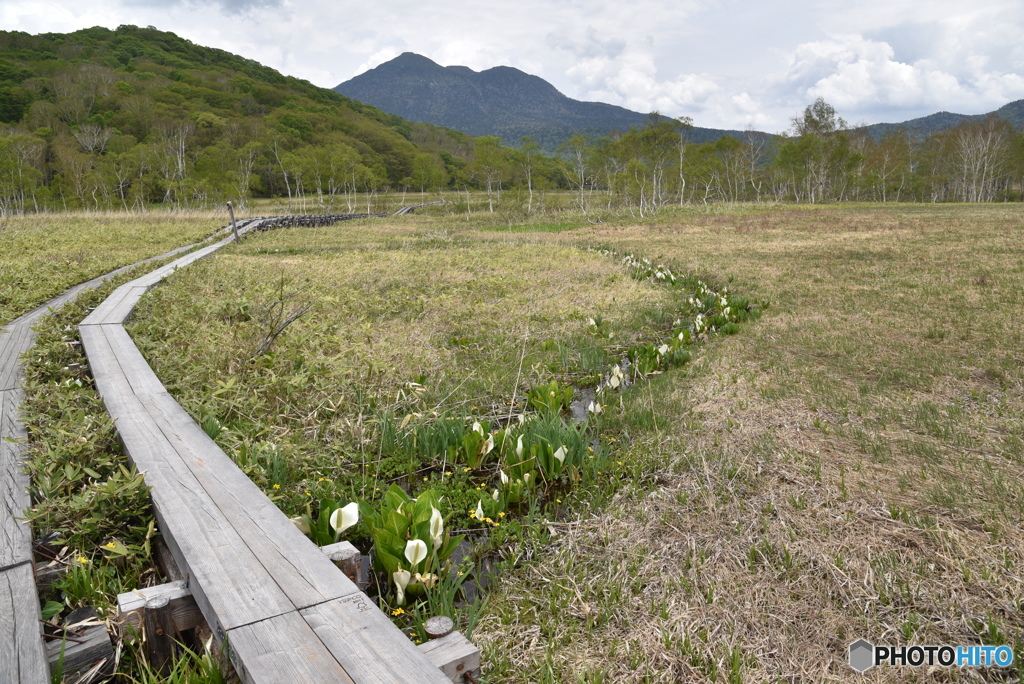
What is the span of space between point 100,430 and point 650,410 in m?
4.11

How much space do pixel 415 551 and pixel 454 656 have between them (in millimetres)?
694

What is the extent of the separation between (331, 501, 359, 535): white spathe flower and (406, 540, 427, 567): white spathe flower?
0.31 metres

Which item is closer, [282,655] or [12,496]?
[282,655]

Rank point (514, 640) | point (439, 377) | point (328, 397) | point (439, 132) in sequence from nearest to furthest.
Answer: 1. point (514, 640)
2. point (328, 397)
3. point (439, 377)
4. point (439, 132)

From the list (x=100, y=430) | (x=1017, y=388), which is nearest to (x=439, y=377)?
(x=100, y=430)

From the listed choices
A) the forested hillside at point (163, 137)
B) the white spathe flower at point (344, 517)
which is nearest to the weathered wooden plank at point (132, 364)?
the white spathe flower at point (344, 517)

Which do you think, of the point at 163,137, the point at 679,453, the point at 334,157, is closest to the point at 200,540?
the point at 679,453

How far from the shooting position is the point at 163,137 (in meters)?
58.9

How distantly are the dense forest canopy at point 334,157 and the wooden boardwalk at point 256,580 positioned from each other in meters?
39.7

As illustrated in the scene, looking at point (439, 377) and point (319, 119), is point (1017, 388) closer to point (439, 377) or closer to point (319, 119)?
point (439, 377)

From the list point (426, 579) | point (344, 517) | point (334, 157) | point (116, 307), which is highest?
point (334, 157)

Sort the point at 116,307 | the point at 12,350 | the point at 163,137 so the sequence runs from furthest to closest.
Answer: the point at 163,137
the point at 116,307
the point at 12,350

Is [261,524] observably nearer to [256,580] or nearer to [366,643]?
[256,580]

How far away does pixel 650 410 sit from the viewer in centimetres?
497
